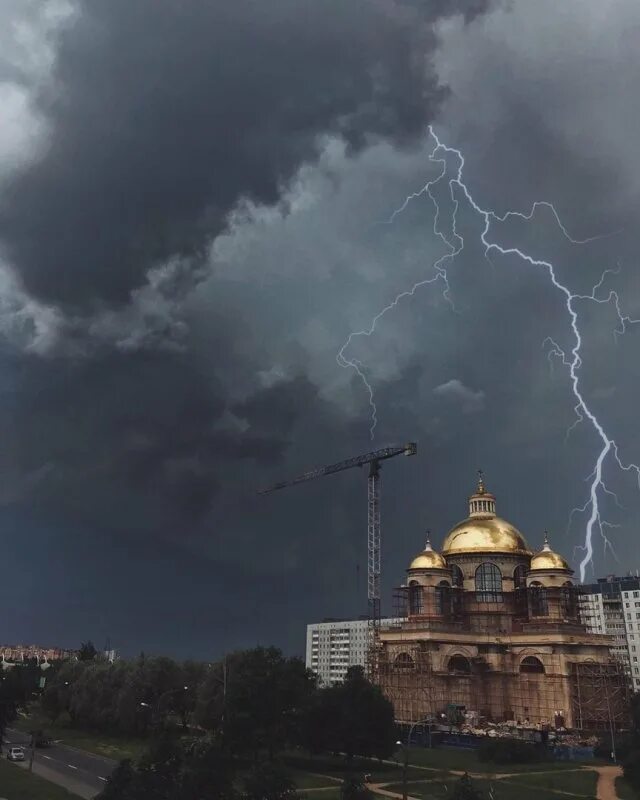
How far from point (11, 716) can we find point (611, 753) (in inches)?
1793

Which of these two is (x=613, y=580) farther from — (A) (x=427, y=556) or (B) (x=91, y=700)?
(B) (x=91, y=700)

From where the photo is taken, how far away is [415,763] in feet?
174

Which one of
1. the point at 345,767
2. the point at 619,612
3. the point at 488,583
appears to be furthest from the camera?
the point at 619,612

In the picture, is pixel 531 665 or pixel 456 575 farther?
pixel 456 575

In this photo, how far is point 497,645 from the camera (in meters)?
76.3

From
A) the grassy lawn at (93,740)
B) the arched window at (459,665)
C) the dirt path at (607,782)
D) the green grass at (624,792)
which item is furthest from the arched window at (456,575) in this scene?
the grassy lawn at (93,740)

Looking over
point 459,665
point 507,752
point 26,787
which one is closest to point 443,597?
point 459,665

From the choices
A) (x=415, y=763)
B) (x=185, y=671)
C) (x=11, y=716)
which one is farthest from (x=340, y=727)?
(x=185, y=671)

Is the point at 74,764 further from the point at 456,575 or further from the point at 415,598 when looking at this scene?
the point at 456,575

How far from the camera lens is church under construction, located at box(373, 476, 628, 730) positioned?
70.4 meters

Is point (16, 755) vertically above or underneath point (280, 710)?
underneath

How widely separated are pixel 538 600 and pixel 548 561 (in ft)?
14.2

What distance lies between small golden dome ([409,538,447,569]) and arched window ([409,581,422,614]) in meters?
2.02

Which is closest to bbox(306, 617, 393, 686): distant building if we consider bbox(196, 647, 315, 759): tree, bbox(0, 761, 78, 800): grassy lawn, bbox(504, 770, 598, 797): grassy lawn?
bbox(196, 647, 315, 759): tree
